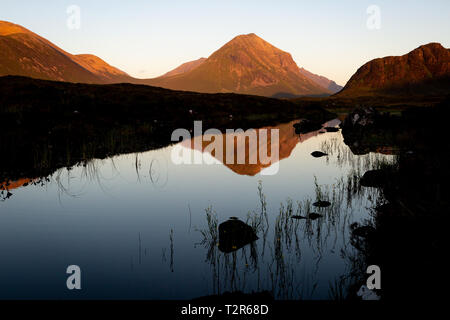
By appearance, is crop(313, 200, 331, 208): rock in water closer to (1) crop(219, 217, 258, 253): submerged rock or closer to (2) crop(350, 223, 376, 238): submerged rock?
(2) crop(350, 223, 376, 238): submerged rock

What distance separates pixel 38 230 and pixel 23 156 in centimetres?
1256

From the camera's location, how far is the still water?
250 inches

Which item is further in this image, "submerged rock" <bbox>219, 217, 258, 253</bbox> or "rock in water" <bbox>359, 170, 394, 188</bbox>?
"rock in water" <bbox>359, 170, 394, 188</bbox>

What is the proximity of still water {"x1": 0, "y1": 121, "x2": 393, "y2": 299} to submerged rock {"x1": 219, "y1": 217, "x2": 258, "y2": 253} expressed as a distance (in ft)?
0.53

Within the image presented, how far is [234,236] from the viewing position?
7.98 m

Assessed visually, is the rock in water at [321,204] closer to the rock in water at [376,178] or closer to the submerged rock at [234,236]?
the rock in water at [376,178]

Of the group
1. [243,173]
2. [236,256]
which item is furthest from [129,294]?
[243,173]

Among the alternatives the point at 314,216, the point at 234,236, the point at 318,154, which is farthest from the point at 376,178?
the point at 318,154

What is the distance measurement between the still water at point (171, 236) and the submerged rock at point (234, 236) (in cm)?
16

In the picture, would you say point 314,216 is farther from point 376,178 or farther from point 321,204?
point 376,178

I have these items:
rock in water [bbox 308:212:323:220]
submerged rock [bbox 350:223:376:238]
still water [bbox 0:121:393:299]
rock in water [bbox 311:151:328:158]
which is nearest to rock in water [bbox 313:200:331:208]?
still water [bbox 0:121:393:299]

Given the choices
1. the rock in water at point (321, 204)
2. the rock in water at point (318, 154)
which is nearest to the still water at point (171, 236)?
the rock in water at point (321, 204)

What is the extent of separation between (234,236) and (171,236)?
1.69m

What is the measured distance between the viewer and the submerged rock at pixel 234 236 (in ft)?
25.6
